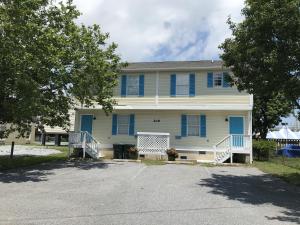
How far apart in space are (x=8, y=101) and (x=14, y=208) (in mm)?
8842

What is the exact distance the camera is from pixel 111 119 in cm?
2752

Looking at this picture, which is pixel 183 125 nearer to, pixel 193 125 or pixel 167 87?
pixel 193 125

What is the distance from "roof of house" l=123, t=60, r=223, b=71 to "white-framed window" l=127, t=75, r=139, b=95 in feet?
2.01

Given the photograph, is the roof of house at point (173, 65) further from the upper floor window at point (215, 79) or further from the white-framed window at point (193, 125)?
the white-framed window at point (193, 125)

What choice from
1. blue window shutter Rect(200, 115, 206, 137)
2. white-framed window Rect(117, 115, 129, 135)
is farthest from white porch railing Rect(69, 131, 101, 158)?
blue window shutter Rect(200, 115, 206, 137)

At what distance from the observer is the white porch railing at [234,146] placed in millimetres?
23641

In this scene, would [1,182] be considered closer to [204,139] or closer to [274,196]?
[274,196]

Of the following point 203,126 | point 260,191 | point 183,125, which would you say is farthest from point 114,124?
point 260,191

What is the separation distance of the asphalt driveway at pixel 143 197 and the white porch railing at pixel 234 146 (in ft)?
16.6

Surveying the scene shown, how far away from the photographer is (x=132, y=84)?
2733 centimetres

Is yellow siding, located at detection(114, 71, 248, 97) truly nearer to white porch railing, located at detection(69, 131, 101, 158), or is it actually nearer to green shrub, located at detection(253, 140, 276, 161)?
white porch railing, located at detection(69, 131, 101, 158)

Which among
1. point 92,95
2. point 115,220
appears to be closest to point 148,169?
point 92,95

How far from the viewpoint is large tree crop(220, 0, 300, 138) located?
474 inches

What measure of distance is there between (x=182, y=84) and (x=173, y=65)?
1.77 m
